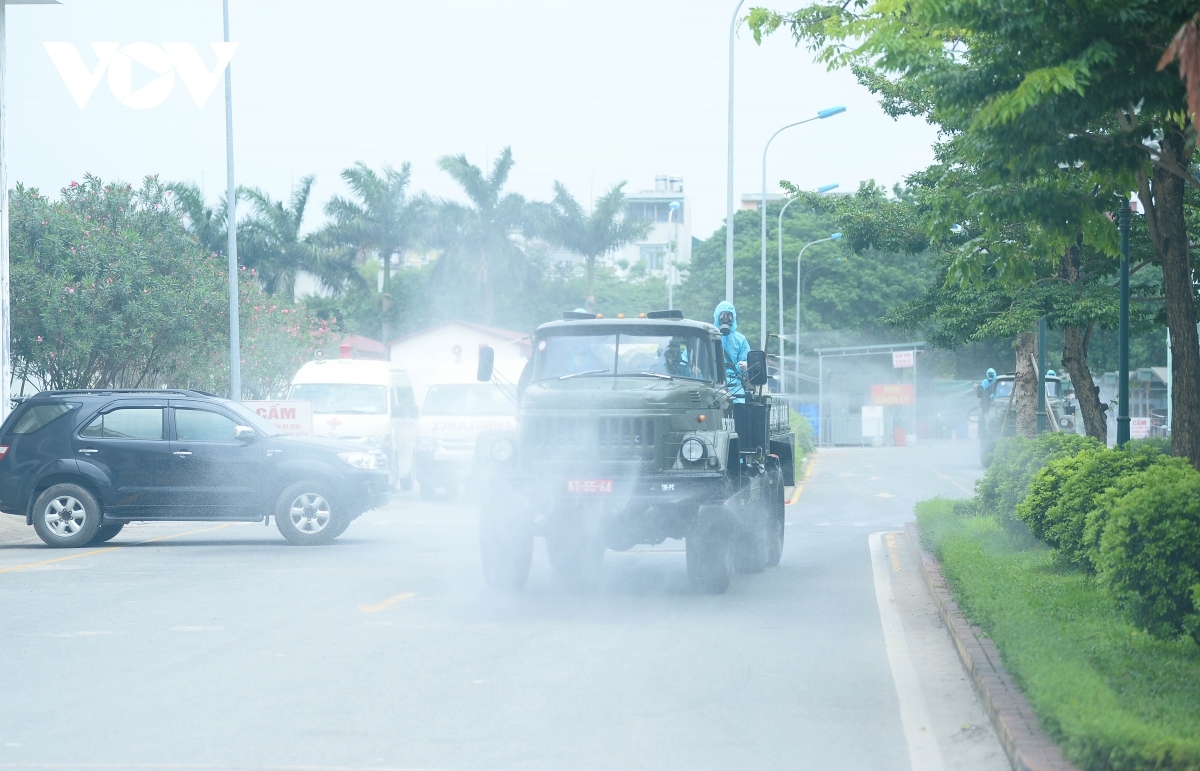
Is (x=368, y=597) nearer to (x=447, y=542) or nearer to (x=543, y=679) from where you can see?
(x=543, y=679)

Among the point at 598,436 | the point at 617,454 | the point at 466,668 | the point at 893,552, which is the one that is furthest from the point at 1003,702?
the point at 893,552

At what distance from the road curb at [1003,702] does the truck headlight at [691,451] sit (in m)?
2.27

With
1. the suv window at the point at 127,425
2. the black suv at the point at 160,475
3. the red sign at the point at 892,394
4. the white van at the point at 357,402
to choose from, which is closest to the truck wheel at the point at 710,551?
the black suv at the point at 160,475

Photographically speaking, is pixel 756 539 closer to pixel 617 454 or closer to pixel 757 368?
pixel 757 368

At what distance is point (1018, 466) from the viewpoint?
46.2 feet

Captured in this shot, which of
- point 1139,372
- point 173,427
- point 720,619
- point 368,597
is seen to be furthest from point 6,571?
point 1139,372

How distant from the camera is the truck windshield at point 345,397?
979 inches

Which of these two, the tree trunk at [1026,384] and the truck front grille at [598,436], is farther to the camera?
the tree trunk at [1026,384]

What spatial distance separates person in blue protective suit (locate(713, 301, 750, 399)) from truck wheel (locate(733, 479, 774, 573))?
41.0 inches

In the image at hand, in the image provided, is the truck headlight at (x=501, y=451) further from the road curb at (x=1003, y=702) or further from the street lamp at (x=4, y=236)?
the street lamp at (x=4, y=236)

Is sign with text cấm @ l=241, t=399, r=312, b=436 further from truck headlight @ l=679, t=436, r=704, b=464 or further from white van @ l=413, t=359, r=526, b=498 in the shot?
truck headlight @ l=679, t=436, r=704, b=464

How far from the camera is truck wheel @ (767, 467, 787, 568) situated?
14055 mm

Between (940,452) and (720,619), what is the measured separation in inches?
1669

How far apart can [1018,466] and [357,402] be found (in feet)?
45.7
